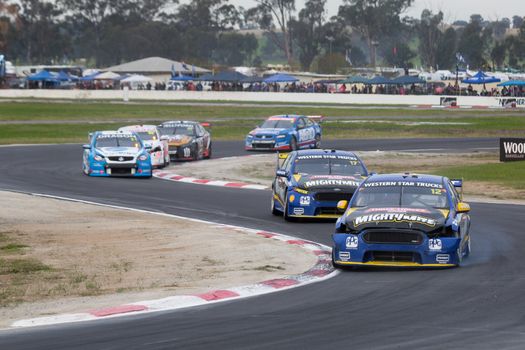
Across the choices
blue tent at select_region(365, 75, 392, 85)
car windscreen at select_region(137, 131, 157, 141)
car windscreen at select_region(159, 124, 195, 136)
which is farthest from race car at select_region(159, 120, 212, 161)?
blue tent at select_region(365, 75, 392, 85)

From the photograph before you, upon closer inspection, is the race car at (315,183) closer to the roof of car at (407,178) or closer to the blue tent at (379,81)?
the roof of car at (407,178)

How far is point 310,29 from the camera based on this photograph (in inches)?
6880

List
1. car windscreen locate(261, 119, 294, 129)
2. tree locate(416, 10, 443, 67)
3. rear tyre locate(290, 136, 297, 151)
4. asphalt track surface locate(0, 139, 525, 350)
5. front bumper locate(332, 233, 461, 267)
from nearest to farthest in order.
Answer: asphalt track surface locate(0, 139, 525, 350), front bumper locate(332, 233, 461, 267), rear tyre locate(290, 136, 297, 151), car windscreen locate(261, 119, 294, 129), tree locate(416, 10, 443, 67)

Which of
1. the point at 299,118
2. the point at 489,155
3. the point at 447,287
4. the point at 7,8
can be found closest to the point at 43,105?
the point at 299,118

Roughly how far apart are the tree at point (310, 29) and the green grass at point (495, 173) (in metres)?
139

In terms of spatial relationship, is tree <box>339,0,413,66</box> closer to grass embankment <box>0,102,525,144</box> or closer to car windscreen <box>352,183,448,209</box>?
grass embankment <box>0,102,525,144</box>

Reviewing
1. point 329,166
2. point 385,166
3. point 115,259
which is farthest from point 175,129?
point 115,259

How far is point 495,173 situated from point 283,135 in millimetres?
12478

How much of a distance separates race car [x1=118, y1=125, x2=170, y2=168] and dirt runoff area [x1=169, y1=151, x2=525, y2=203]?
1.48 ft

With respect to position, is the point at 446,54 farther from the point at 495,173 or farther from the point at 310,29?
the point at 495,173

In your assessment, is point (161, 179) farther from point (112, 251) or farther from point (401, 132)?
point (401, 132)

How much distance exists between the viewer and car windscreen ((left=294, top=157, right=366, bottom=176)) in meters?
21.7

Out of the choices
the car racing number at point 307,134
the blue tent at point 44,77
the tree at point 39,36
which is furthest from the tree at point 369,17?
the car racing number at point 307,134

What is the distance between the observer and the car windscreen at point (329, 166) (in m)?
21.7
